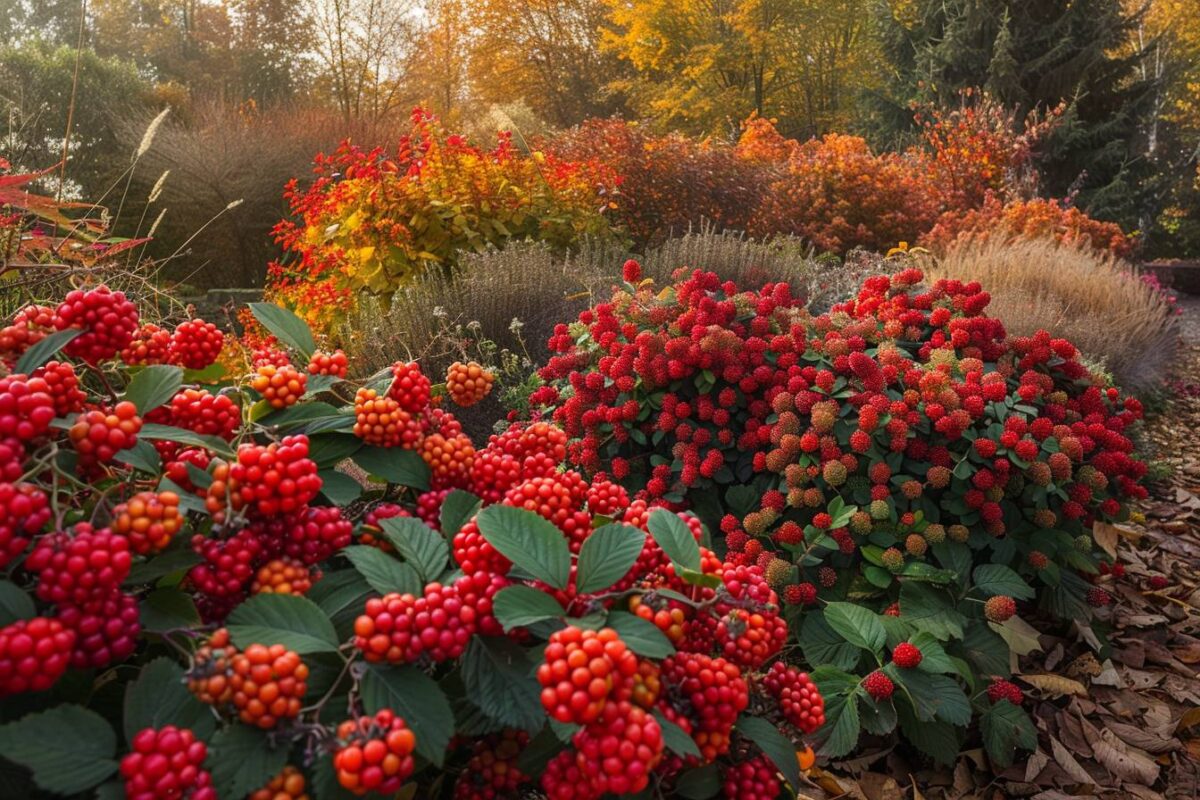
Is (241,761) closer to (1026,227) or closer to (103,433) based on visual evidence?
(103,433)

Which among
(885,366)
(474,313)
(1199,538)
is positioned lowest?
(1199,538)

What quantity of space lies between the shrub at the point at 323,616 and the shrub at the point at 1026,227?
648cm

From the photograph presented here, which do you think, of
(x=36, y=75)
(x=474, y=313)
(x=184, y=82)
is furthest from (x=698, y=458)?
(x=184, y=82)

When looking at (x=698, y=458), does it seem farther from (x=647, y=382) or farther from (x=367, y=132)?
(x=367, y=132)

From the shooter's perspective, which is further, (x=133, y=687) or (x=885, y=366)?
(x=885, y=366)

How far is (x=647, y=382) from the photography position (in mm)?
2355

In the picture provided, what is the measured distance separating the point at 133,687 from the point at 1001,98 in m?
16.8

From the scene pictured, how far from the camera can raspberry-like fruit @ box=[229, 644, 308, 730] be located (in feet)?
1.98

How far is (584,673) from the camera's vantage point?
1.97 feet

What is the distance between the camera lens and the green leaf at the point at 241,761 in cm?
60

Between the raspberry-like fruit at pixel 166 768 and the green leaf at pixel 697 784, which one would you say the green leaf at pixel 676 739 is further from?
the raspberry-like fruit at pixel 166 768

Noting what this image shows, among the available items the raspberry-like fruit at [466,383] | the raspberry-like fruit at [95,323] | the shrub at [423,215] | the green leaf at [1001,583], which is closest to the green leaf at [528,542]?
the raspberry-like fruit at [466,383]

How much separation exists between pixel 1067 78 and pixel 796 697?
54.8ft

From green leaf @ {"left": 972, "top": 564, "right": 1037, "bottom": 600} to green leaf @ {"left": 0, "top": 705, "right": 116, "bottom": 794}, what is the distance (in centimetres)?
203
